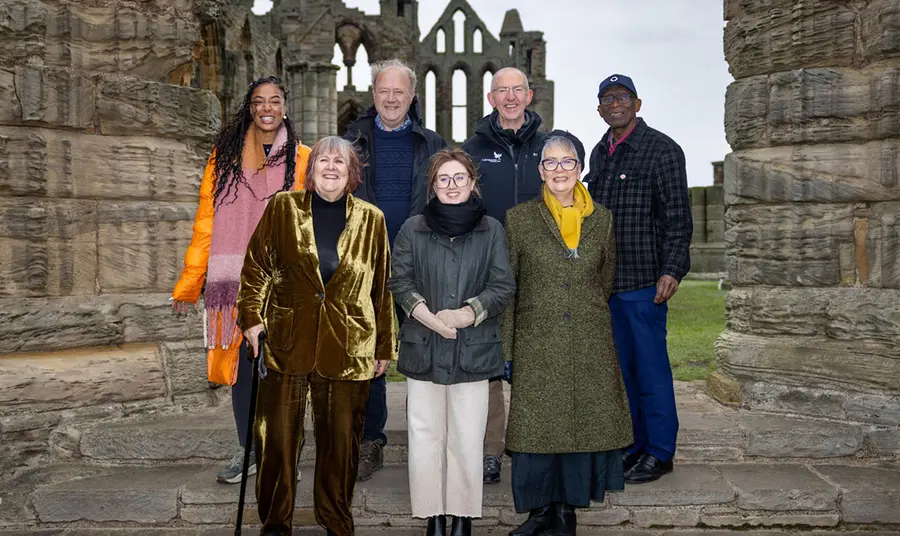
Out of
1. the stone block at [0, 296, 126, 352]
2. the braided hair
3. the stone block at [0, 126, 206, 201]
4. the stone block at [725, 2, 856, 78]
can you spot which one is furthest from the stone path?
the stone block at [725, 2, 856, 78]

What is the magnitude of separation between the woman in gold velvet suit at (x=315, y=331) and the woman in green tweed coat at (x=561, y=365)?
71 cm

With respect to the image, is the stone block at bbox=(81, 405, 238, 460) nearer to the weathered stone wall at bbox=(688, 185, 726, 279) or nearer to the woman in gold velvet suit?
the woman in gold velvet suit

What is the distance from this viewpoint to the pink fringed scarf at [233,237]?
4.00m

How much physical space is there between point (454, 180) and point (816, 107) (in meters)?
2.72

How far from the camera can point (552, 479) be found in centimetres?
368

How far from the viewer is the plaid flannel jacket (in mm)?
4180

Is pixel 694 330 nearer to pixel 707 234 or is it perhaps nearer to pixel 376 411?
pixel 376 411

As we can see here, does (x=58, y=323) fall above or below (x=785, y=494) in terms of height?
above

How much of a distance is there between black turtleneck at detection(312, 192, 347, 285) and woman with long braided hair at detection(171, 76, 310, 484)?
0.47 meters

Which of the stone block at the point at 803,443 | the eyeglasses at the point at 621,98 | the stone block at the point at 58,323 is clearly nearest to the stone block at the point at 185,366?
the stone block at the point at 58,323

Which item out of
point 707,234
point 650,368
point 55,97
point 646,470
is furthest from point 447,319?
point 707,234

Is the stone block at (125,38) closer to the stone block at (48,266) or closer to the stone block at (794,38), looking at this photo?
the stone block at (48,266)

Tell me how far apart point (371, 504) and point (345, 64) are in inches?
1617

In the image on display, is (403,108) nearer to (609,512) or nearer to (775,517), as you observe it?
(609,512)
